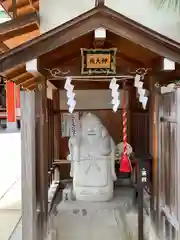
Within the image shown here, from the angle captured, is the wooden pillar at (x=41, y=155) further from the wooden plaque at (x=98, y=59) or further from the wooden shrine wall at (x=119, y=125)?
the wooden shrine wall at (x=119, y=125)

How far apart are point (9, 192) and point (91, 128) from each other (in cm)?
300

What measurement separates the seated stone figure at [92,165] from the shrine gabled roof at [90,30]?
141 centimetres

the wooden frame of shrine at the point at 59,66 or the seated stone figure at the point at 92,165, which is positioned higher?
the wooden frame of shrine at the point at 59,66

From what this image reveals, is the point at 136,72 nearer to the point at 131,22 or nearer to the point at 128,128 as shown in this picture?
the point at 131,22

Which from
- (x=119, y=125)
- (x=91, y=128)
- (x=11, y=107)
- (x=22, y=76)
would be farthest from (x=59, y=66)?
(x=11, y=107)

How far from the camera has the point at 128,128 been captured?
488cm

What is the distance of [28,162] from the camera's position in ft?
9.19

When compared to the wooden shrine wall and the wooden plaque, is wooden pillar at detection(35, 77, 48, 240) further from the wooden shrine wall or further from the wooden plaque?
the wooden shrine wall

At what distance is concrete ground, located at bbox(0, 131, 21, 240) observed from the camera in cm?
452

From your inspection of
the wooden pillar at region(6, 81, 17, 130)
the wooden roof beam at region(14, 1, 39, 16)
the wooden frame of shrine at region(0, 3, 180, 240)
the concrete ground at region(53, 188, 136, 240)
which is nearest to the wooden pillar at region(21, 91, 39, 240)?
the wooden frame of shrine at region(0, 3, 180, 240)

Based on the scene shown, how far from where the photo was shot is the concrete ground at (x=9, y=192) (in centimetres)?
452

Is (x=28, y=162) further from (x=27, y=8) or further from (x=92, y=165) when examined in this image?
(x=27, y=8)

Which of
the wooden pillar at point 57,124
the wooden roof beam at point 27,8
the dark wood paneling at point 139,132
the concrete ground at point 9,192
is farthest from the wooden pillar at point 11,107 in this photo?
the dark wood paneling at point 139,132

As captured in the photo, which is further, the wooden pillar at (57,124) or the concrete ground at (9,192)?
the wooden pillar at (57,124)
